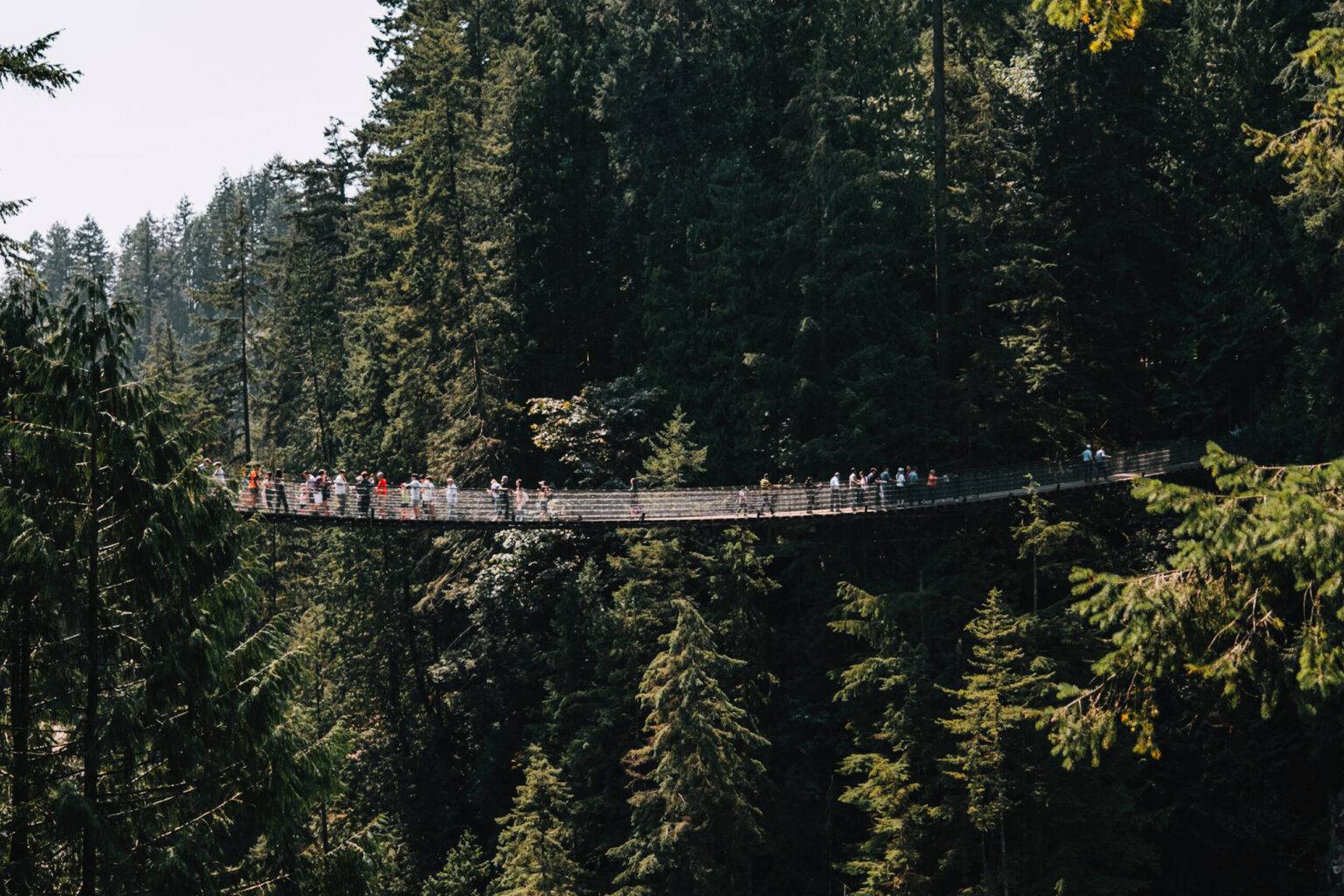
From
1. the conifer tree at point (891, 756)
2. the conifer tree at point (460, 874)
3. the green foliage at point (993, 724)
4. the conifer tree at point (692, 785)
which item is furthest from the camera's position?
the conifer tree at point (460, 874)

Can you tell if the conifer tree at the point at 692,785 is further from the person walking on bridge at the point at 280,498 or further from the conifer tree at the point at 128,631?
the conifer tree at the point at 128,631

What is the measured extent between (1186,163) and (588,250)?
18289 mm

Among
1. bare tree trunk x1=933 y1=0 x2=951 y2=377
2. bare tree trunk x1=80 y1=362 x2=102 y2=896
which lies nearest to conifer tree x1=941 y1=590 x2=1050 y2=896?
bare tree trunk x1=933 y1=0 x2=951 y2=377

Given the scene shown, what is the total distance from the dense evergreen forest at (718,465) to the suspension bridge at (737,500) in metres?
0.68

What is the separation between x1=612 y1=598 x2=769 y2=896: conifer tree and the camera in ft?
96.4

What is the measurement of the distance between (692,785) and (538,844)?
3642 millimetres

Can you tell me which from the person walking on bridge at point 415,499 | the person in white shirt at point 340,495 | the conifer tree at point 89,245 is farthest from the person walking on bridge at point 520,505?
the conifer tree at point 89,245

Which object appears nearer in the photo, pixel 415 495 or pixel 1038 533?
pixel 1038 533

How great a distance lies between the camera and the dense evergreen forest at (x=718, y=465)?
14.4 m

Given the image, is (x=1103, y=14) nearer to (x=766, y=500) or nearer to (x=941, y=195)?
(x=766, y=500)

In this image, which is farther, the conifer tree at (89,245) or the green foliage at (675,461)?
the conifer tree at (89,245)

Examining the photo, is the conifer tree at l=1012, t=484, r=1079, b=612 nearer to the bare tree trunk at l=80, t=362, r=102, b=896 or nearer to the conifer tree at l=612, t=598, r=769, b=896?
the conifer tree at l=612, t=598, r=769, b=896

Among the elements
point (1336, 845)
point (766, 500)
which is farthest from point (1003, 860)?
point (766, 500)

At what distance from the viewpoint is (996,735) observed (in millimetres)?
26688
